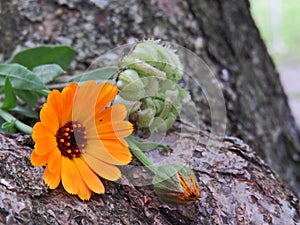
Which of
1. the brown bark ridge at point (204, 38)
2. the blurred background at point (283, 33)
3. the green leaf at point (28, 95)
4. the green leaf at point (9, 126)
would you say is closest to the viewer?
the green leaf at point (9, 126)

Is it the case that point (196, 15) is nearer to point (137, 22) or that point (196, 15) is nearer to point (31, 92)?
point (137, 22)

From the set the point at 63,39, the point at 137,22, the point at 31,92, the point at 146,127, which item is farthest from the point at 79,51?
the point at 146,127

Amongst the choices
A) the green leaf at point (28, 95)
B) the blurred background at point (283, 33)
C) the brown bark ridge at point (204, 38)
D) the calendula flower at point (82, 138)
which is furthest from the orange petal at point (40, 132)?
the blurred background at point (283, 33)

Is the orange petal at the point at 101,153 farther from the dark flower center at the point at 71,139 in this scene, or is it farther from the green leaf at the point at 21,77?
the green leaf at the point at 21,77

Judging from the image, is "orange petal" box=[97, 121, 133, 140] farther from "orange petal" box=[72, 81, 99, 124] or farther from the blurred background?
the blurred background

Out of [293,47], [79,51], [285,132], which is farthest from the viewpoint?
[293,47]

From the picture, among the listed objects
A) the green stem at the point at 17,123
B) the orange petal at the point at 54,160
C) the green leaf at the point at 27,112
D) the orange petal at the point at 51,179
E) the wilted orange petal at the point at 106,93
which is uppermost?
the wilted orange petal at the point at 106,93

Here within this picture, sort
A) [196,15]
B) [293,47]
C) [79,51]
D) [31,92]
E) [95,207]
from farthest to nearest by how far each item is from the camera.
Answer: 1. [293,47]
2. [196,15]
3. [79,51]
4. [31,92]
5. [95,207]
